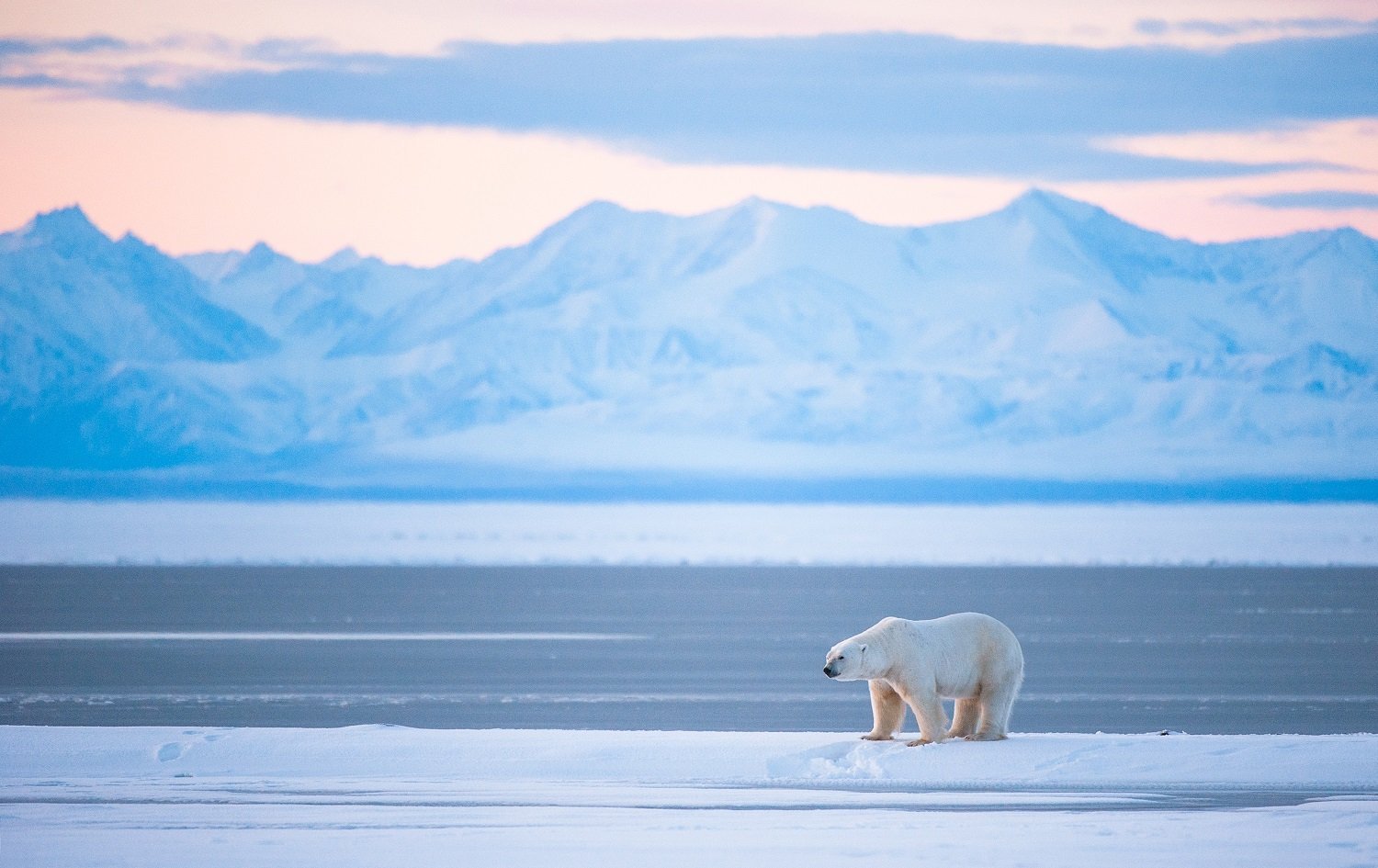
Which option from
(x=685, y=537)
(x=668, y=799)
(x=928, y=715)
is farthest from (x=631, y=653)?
(x=685, y=537)

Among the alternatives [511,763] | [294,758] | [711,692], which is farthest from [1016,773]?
[711,692]

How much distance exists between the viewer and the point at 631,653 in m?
21.8

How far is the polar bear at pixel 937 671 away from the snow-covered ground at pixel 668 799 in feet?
0.77

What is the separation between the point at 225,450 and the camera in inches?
7795

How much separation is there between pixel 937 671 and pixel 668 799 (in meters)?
1.91

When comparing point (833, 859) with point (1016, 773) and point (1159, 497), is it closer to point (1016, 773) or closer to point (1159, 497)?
point (1016, 773)

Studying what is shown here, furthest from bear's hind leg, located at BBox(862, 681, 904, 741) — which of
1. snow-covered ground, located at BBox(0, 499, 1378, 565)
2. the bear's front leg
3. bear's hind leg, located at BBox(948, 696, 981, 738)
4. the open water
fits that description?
snow-covered ground, located at BBox(0, 499, 1378, 565)

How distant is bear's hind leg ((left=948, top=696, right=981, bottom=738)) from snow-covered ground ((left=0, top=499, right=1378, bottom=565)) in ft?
164

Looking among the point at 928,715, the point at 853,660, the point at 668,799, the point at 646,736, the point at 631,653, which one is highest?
the point at 853,660

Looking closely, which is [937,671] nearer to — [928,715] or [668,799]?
[928,715]

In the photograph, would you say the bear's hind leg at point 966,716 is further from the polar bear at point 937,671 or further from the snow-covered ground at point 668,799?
the snow-covered ground at point 668,799

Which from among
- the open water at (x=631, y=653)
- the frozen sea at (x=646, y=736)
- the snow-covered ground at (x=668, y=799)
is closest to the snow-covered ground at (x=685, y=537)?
the open water at (x=631, y=653)

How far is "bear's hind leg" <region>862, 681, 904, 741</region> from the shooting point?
10.4m

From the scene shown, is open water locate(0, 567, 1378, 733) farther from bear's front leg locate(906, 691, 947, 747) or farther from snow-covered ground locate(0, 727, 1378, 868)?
snow-covered ground locate(0, 727, 1378, 868)
